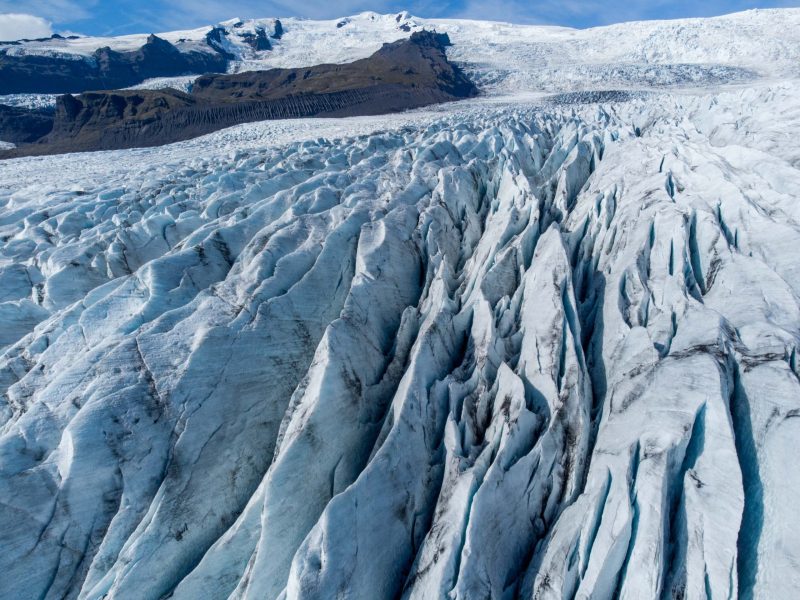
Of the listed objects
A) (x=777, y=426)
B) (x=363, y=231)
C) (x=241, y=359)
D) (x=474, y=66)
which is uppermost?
(x=474, y=66)

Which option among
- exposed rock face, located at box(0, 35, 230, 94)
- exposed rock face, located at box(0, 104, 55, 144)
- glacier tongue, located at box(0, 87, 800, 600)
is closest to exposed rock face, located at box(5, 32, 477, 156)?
exposed rock face, located at box(0, 104, 55, 144)

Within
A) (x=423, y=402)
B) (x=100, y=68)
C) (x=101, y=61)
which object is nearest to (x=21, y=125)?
(x=100, y=68)

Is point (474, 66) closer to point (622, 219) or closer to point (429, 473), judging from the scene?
point (622, 219)

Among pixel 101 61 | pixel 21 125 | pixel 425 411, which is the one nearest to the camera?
pixel 425 411

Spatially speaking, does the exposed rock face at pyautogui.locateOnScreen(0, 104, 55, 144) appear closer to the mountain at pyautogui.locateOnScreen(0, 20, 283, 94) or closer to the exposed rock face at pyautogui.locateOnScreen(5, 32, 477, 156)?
the exposed rock face at pyautogui.locateOnScreen(5, 32, 477, 156)

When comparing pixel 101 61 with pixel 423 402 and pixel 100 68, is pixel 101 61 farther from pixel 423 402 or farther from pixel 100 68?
pixel 423 402

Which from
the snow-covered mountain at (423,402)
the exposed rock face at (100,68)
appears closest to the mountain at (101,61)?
the exposed rock face at (100,68)

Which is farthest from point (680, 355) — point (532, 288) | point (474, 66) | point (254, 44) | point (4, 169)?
point (254, 44)
